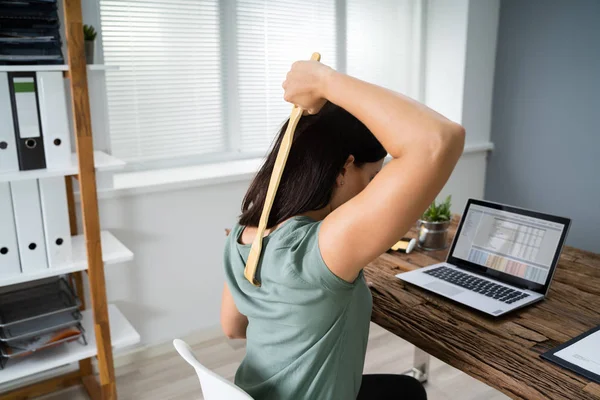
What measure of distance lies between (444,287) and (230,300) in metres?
0.61

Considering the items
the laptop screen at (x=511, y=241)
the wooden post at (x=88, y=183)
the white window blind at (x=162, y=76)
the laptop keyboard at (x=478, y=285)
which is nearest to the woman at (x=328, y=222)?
the laptop keyboard at (x=478, y=285)

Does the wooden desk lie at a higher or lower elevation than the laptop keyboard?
lower

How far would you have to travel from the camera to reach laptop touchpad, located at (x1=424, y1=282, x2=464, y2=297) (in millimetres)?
1376

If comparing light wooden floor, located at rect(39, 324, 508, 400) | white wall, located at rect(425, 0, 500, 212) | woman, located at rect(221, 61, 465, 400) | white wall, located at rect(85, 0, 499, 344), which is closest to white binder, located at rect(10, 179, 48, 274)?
white wall, located at rect(85, 0, 499, 344)

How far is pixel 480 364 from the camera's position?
42.8 inches

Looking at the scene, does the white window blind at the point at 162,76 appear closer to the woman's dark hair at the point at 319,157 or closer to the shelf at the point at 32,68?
the shelf at the point at 32,68

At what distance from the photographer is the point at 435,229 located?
5.71ft

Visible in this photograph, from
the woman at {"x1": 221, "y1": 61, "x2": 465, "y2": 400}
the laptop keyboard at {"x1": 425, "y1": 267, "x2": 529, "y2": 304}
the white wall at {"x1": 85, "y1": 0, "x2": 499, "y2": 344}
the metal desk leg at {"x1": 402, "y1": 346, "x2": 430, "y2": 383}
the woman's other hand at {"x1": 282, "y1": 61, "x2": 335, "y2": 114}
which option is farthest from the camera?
the white wall at {"x1": 85, "y1": 0, "x2": 499, "y2": 344}

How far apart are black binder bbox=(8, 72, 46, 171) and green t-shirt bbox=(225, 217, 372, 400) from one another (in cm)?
106

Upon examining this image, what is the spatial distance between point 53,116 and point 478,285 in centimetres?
145

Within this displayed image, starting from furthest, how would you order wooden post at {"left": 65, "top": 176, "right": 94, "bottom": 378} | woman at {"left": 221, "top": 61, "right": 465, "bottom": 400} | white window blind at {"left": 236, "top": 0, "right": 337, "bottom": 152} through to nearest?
white window blind at {"left": 236, "top": 0, "right": 337, "bottom": 152}
wooden post at {"left": 65, "top": 176, "right": 94, "bottom": 378}
woman at {"left": 221, "top": 61, "right": 465, "bottom": 400}

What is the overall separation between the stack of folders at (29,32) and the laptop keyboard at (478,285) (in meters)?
1.41

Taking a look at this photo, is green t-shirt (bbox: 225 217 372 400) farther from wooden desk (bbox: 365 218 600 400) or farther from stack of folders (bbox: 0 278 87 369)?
stack of folders (bbox: 0 278 87 369)

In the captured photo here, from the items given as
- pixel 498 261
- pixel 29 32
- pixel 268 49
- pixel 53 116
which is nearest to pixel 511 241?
pixel 498 261
